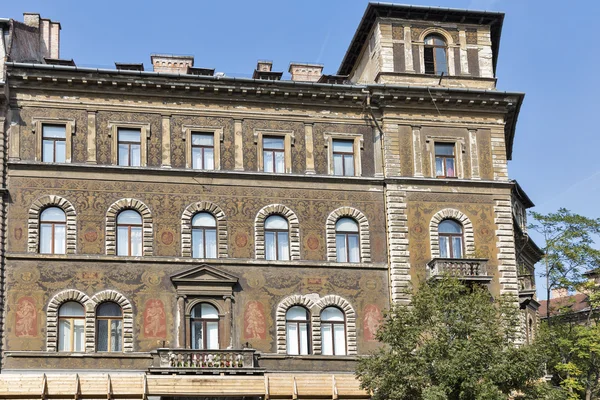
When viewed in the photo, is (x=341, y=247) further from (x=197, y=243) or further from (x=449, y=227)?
(x=197, y=243)

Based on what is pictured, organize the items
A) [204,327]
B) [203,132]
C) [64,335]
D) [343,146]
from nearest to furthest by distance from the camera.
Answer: [64,335] < [204,327] < [203,132] < [343,146]

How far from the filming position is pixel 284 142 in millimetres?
41906

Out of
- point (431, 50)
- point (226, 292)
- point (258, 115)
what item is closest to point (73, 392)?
point (226, 292)

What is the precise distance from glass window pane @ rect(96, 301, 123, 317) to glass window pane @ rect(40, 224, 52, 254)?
2.92 meters

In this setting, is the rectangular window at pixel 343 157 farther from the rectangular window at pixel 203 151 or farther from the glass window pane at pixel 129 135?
the glass window pane at pixel 129 135

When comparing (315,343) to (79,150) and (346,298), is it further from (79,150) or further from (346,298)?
(79,150)

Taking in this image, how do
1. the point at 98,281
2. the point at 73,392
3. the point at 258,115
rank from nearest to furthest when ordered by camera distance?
the point at 73,392 → the point at 98,281 → the point at 258,115

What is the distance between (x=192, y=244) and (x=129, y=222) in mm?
2612

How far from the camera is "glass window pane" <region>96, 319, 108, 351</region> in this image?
38.1m

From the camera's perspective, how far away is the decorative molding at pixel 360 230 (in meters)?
41.0

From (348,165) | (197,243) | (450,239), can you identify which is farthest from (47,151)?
(450,239)

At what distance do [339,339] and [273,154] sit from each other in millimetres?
8031

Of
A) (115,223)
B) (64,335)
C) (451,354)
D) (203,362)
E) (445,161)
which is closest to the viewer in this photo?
(451,354)

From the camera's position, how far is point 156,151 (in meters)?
40.6
